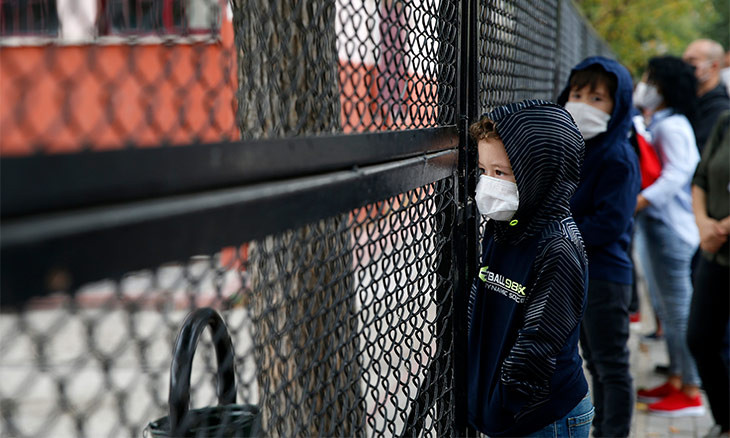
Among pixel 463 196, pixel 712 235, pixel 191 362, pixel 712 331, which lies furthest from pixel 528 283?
pixel 712 331

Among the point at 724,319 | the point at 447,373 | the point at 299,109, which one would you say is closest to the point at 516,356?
the point at 447,373

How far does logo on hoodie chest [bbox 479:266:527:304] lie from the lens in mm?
2189

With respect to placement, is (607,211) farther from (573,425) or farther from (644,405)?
(644,405)

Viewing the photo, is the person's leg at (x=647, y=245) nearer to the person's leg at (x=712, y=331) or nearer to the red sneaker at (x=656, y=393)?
the red sneaker at (x=656, y=393)

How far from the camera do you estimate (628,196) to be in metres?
3.56

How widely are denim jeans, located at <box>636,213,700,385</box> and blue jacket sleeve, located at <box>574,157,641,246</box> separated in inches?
62.3

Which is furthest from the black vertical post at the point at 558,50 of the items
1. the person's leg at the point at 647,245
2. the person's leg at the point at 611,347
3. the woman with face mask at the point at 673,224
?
the person's leg at the point at 611,347

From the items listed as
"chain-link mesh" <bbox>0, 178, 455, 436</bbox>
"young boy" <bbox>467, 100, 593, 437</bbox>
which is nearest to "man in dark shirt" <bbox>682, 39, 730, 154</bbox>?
"young boy" <bbox>467, 100, 593, 437</bbox>

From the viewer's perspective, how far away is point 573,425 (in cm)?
232

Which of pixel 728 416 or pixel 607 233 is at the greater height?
pixel 607 233

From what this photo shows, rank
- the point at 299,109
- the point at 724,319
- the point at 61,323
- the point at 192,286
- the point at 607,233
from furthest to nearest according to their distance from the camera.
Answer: the point at 724,319, the point at 607,233, the point at 299,109, the point at 192,286, the point at 61,323

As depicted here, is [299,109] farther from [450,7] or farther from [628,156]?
[628,156]

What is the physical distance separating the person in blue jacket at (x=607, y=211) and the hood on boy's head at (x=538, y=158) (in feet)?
4.42

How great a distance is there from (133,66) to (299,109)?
1229 mm
